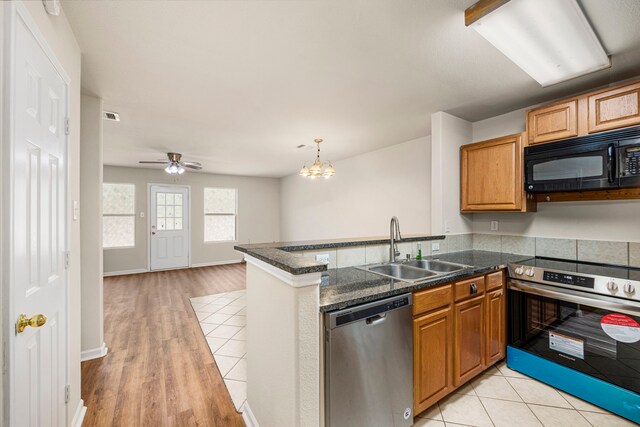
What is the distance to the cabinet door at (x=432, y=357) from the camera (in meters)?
1.64

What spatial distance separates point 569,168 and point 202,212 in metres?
6.97

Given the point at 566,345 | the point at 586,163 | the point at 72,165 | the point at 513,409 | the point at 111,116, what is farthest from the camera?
the point at 111,116

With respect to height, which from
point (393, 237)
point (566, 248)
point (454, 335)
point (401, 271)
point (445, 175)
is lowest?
point (454, 335)

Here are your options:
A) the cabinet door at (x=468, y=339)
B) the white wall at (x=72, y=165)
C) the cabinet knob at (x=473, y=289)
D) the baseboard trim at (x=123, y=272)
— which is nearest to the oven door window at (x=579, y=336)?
the cabinet door at (x=468, y=339)

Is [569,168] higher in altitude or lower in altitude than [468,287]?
higher

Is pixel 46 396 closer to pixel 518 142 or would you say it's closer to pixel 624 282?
pixel 624 282

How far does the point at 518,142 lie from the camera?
248cm

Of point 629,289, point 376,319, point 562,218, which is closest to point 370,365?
point 376,319

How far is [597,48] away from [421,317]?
2063mm

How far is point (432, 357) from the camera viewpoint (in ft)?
5.64

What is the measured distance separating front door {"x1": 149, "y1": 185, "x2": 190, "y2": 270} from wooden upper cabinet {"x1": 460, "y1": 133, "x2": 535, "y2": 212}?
623cm

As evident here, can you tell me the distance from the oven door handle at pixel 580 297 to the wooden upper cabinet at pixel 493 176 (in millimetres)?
757

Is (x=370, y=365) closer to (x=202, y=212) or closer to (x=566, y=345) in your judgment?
(x=566, y=345)

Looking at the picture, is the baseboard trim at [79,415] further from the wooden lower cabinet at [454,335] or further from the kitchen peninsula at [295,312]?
the wooden lower cabinet at [454,335]
